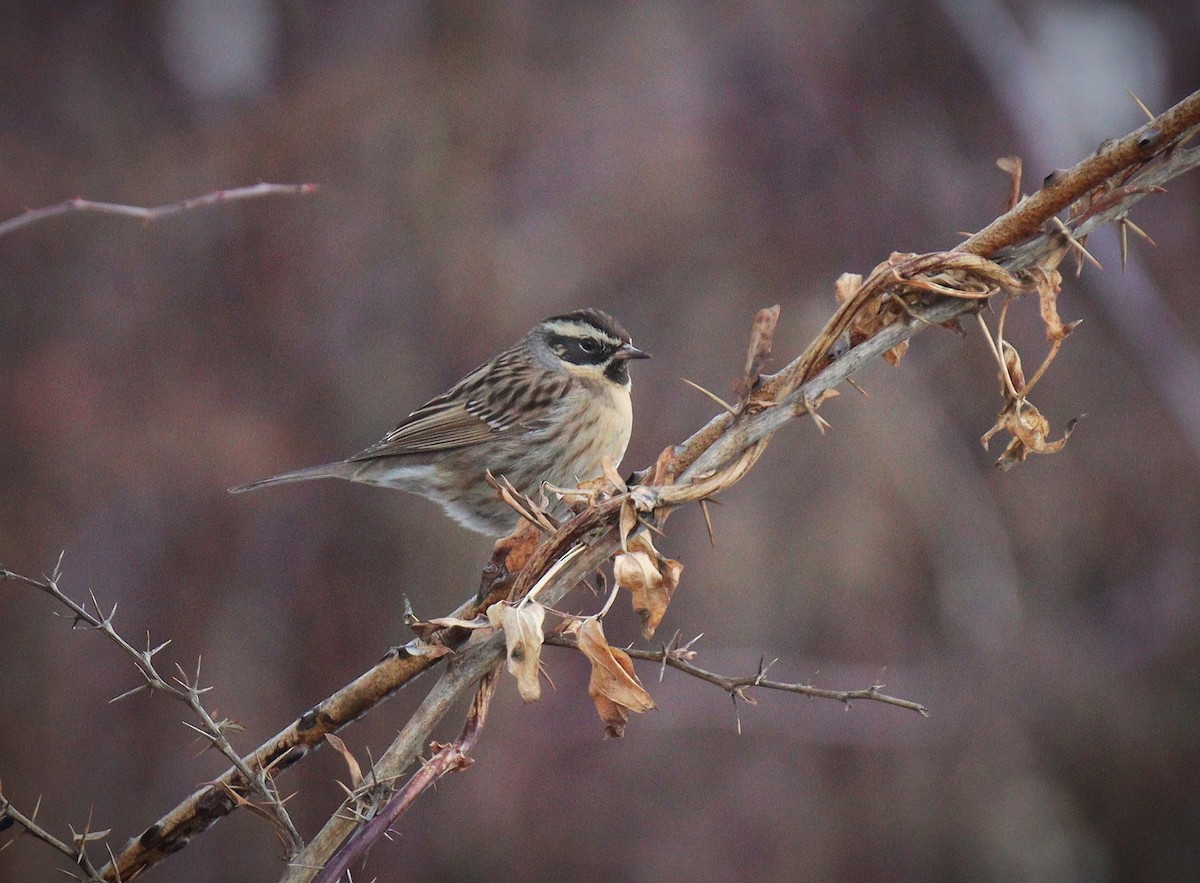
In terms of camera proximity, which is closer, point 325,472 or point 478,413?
point 325,472

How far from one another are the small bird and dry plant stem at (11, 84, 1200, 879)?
9.90 feet

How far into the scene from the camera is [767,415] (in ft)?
6.36

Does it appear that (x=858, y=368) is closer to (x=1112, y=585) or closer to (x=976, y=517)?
(x=976, y=517)

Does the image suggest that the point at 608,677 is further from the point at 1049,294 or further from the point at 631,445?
the point at 631,445

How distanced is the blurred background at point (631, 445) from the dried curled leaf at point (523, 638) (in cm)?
512

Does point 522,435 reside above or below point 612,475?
below

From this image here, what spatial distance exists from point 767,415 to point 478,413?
→ 143 inches

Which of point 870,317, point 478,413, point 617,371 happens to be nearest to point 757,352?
point 870,317

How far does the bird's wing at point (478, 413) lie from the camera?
5254mm

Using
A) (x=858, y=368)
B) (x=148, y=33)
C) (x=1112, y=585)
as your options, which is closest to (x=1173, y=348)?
(x=1112, y=585)

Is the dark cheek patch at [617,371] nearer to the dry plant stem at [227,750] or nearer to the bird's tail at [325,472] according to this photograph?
the bird's tail at [325,472]

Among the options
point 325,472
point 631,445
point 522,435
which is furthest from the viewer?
point 631,445

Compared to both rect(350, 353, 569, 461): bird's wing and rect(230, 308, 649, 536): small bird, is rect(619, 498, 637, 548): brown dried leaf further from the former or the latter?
rect(350, 353, 569, 461): bird's wing

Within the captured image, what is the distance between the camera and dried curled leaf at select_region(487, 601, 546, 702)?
1731 millimetres
